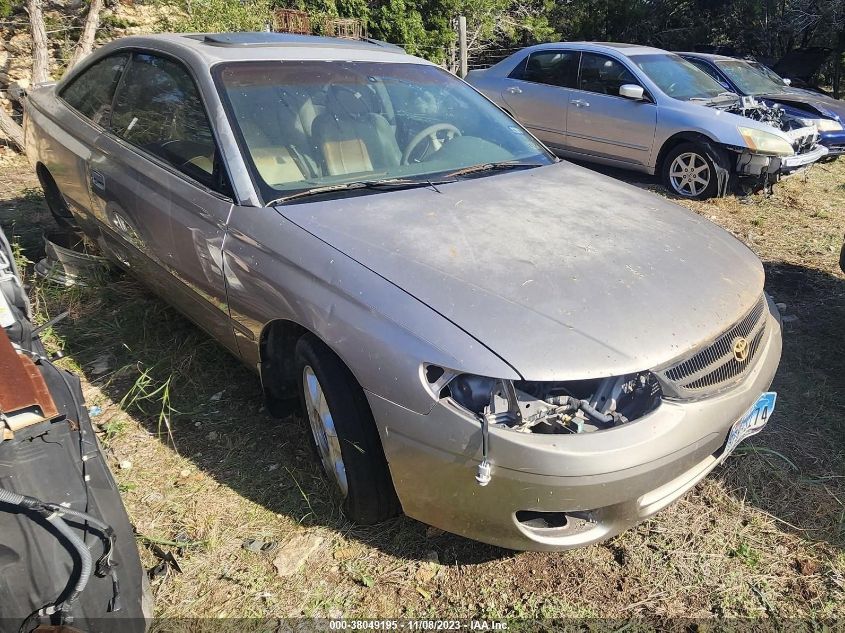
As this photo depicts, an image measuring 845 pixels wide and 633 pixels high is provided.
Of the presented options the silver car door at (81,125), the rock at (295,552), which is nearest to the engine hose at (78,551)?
the rock at (295,552)

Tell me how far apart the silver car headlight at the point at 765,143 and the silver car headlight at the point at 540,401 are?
17.0 ft

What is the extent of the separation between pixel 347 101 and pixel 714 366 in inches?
76.4

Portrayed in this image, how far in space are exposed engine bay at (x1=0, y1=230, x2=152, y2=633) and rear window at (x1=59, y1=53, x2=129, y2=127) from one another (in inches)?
83.4

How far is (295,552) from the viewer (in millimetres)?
2252

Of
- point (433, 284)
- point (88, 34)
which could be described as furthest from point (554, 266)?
point (88, 34)

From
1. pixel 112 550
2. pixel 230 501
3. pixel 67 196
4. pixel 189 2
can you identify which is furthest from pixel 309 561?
pixel 189 2

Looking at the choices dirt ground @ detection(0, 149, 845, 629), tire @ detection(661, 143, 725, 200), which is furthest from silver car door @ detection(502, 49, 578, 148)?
dirt ground @ detection(0, 149, 845, 629)

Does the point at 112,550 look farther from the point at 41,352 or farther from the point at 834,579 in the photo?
the point at 834,579

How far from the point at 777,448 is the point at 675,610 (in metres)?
1.08

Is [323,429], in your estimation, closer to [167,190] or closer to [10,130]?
[167,190]

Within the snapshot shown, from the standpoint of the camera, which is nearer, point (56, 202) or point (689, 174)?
point (56, 202)

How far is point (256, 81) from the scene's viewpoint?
2738mm

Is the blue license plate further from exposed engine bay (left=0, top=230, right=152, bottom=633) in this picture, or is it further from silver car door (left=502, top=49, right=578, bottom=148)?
silver car door (left=502, top=49, right=578, bottom=148)

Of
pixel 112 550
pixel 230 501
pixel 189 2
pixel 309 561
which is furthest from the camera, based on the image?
pixel 189 2
